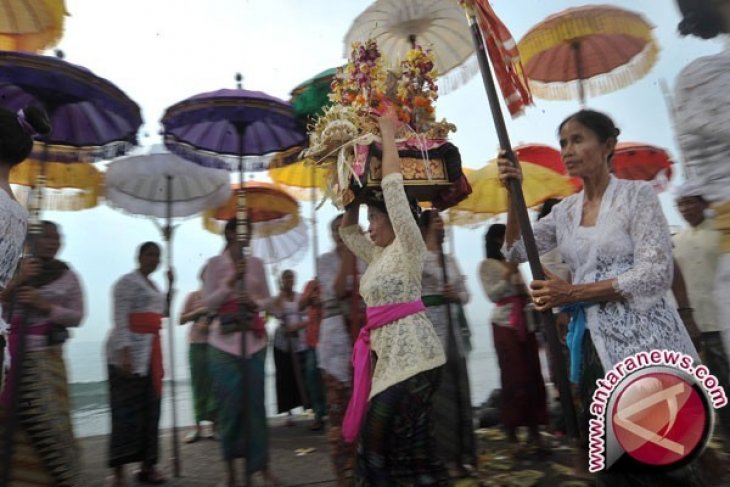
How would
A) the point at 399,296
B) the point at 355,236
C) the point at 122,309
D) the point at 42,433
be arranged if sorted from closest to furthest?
the point at 399,296, the point at 42,433, the point at 355,236, the point at 122,309

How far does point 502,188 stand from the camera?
19.1ft

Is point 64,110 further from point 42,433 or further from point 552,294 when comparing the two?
point 552,294

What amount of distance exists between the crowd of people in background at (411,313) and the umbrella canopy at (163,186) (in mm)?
982

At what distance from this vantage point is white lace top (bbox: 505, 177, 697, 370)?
1855 millimetres

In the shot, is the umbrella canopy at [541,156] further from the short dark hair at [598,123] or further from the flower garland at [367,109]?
the short dark hair at [598,123]

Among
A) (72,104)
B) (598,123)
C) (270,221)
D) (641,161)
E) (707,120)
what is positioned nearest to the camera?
(707,120)

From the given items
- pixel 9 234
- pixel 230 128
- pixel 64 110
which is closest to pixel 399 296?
pixel 9 234

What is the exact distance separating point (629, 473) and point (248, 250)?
3091 mm

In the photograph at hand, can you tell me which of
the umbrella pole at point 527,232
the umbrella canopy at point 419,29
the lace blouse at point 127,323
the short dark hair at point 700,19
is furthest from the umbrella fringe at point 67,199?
the short dark hair at point 700,19

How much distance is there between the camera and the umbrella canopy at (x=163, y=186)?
5.05m

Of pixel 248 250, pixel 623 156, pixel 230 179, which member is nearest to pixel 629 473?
pixel 248 250

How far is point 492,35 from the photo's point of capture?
7.64 ft

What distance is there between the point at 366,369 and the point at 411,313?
0.39 meters

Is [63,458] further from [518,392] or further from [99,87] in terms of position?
[518,392]
